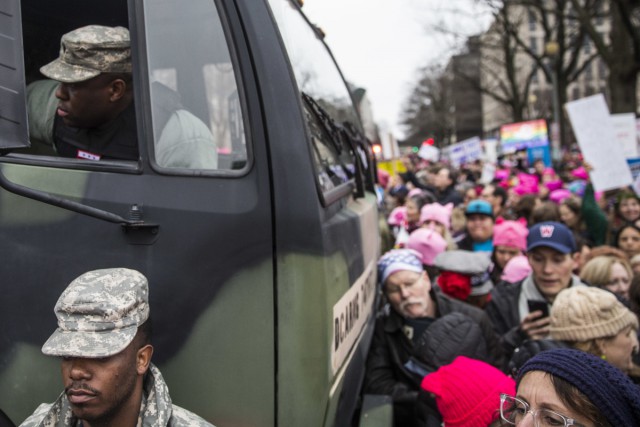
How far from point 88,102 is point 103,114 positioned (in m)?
0.06

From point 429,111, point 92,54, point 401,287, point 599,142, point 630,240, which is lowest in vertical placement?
point 630,240

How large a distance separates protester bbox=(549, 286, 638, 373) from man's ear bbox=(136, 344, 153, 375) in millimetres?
1905

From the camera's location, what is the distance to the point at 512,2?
20.4 m

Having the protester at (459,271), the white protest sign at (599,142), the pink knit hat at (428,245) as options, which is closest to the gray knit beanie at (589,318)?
the protester at (459,271)

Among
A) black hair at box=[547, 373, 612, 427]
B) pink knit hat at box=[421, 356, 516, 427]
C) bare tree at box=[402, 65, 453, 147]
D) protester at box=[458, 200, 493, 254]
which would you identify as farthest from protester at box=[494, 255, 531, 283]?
bare tree at box=[402, 65, 453, 147]

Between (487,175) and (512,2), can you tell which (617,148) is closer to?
(487,175)

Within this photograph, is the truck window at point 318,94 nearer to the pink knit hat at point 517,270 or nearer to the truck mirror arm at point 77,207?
the truck mirror arm at point 77,207

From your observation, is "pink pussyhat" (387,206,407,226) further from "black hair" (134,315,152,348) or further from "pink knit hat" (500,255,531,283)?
"black hair" (134,315,152,348)

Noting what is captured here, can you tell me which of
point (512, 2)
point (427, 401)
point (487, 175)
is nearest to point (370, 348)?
point (427, 401)

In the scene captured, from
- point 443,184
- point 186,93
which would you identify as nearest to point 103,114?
point 186,93

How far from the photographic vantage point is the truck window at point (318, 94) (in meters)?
2.23

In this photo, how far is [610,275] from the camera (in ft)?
14.0

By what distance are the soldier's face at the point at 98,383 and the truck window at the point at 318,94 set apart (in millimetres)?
802

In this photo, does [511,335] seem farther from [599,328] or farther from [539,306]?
[599,328]
